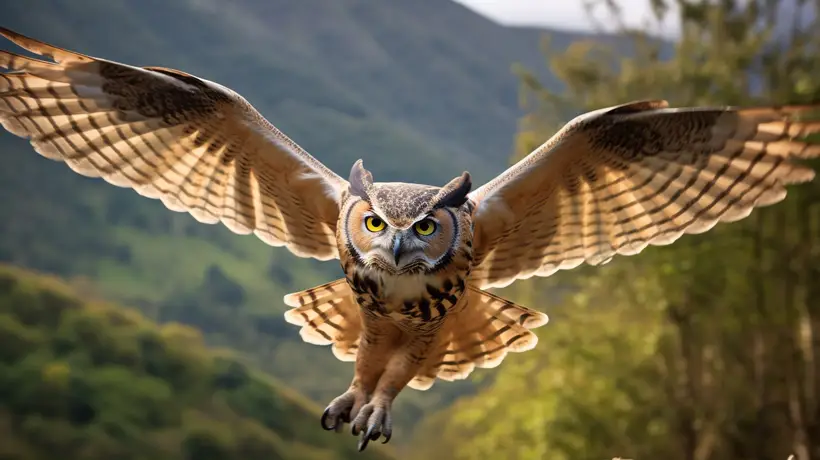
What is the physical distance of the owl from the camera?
8.41ft

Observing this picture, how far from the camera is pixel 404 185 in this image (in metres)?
2.26

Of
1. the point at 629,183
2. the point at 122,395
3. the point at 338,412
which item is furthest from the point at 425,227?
the point at 122,395

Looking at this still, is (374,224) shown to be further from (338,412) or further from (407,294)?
(338,412)

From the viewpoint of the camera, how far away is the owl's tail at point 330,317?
291 centimetres

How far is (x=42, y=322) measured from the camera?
10453mm

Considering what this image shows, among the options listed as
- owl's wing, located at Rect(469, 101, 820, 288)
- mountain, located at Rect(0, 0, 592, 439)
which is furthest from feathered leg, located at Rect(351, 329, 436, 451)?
mountain, located at Rect(0, 0, 592, 439)

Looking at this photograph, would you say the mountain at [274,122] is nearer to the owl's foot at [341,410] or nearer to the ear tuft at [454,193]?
the owl's foot at [341,410]

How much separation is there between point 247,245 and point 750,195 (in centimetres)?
1158

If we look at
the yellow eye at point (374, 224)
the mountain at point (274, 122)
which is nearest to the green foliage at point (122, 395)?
the mountain at point (274, 122)

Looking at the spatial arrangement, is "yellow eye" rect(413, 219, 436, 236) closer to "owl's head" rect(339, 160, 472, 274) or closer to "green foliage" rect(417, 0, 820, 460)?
"owl's head" rect(339, 160, 472, 274)

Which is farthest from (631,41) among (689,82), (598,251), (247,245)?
(598,251)

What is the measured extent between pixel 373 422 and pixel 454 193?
83 cm

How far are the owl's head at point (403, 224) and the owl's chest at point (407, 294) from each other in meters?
0.04

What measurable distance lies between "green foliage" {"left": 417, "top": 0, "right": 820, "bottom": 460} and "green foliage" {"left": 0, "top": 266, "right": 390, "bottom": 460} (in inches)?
102
